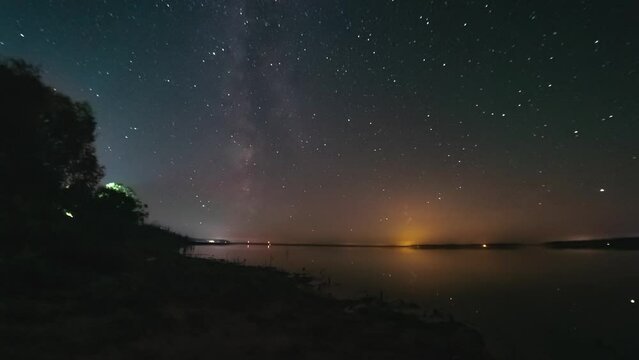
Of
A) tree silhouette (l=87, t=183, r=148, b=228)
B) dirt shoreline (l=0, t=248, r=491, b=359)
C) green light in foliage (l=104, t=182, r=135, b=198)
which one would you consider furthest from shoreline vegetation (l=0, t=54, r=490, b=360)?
green light in foliage (l=104, t=182, r=135, b=198)

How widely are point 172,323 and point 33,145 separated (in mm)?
32770

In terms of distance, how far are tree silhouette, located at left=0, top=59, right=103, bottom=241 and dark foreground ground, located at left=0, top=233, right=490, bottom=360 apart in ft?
23.4

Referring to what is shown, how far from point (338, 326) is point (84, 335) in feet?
36.9

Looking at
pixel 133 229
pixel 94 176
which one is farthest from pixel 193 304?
pixel 133 229

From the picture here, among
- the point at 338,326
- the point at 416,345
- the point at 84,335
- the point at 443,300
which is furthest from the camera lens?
the point at 443,300

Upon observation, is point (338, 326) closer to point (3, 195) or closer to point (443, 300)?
point (443, 300)

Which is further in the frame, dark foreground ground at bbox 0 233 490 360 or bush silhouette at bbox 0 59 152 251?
bush silhouette at bbox 0 59 152 251

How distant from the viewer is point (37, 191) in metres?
38.1

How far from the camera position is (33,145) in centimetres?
3928

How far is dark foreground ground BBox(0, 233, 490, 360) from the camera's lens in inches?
507

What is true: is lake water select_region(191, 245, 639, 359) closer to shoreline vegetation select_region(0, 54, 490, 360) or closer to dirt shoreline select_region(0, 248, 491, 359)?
shoreline vegetation select_region(0, 54, 490, 360)

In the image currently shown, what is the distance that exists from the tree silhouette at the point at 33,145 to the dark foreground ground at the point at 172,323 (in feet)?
23.4

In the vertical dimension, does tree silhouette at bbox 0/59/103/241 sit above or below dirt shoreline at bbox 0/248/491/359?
above

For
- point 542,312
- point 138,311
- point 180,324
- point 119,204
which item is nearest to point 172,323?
point 180,324
